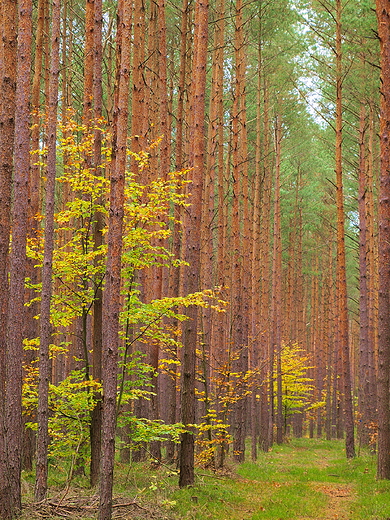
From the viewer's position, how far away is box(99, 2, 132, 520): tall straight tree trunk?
7.33 meters

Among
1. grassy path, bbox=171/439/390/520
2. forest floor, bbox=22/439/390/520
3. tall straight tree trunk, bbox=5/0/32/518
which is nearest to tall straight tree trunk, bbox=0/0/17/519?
tall straight tree trunk, bbox=5/0/32/518

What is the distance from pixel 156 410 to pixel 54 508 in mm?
5337

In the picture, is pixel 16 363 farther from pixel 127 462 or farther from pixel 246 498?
pixel 127 462

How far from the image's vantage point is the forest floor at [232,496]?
324 inches

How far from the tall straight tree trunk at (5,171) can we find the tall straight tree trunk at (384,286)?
830 cm

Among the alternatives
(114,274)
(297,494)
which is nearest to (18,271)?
(114,274)

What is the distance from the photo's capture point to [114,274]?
25.1ft

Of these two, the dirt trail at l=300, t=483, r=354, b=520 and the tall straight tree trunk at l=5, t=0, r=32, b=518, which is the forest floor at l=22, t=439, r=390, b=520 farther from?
the tall straight tree trunk at l=5, t=0, r=32, b=518

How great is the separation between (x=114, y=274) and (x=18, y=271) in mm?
1361

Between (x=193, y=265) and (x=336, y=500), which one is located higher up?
(x=193, y=265)

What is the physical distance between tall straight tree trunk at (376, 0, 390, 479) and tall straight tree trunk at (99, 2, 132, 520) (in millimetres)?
6738

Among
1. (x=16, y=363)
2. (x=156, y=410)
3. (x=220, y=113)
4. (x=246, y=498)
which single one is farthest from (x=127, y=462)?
(x=220, y=113)

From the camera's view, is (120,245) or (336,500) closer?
(120,245)

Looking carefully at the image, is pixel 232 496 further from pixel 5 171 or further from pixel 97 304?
pixel 5 171
